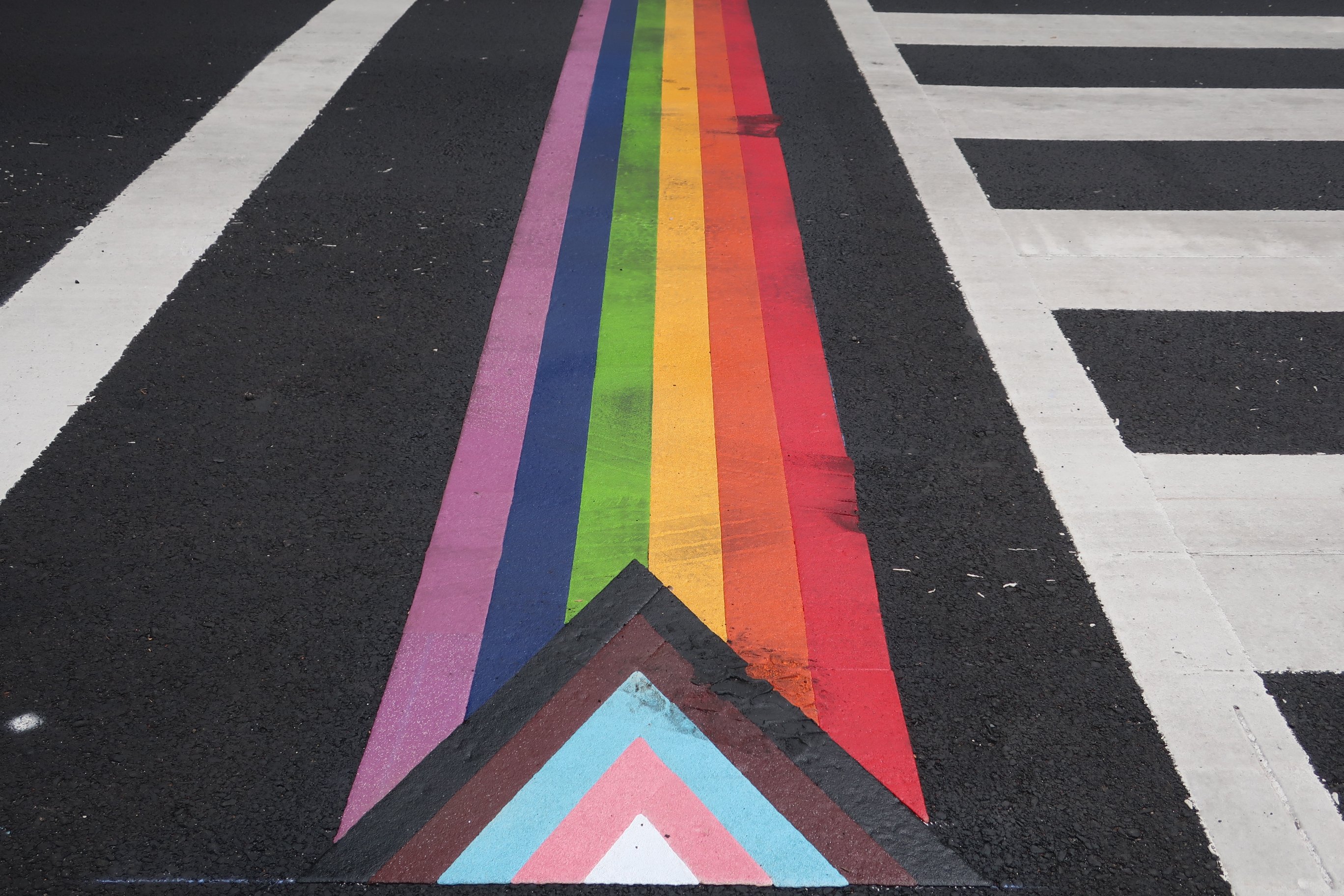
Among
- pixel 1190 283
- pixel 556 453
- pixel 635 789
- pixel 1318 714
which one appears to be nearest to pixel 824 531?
pixel 556 453

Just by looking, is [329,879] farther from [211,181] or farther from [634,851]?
[211,181]

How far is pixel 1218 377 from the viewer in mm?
4195

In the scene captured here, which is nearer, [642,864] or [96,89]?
[642,864]

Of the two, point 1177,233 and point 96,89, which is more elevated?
point 96,89

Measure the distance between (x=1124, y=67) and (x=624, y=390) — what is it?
5.58 m

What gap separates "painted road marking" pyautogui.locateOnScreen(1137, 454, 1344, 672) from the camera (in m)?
3.06

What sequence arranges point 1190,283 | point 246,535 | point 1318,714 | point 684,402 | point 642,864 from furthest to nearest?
point 1190,283
point 684,402
point 246,535
point 1318,714
point 642,864

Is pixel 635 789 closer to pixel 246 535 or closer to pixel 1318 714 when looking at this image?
pixel 246 535

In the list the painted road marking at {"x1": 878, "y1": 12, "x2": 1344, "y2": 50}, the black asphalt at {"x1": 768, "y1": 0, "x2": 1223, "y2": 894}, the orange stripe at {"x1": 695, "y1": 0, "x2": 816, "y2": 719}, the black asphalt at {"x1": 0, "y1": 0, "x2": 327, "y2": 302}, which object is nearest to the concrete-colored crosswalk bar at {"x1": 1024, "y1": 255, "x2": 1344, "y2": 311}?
the black asphalt at {"x1": 768, "y1": 0, "x2": 1223, "y2": 894}

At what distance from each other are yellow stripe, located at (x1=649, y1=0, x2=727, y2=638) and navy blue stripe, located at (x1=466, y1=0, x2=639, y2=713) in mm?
297

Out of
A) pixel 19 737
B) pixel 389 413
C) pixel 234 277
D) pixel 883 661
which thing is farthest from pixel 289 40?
pixel 883 661

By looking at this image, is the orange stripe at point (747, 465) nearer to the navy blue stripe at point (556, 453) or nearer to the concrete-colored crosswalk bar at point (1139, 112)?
the navy blue stripe at point (556, 453)

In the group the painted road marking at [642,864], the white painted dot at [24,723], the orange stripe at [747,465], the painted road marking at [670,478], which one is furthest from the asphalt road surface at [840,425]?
the painted road marking at [642,864]

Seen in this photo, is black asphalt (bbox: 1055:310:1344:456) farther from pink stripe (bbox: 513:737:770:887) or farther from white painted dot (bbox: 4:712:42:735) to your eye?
white painted dot (bbox: 4:712:42:735)
